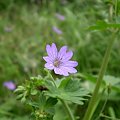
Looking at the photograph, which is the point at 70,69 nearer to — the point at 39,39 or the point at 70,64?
the point at 70,64

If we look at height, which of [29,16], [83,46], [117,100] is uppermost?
[29,16]

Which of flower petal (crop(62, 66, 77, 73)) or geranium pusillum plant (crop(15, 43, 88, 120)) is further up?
flower petal (crop(62, 66, 77, 73))

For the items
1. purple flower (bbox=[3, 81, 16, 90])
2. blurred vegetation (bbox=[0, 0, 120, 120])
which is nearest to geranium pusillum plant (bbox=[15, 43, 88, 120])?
blurred vegetation (bbox=[0, 0, 120, 120])

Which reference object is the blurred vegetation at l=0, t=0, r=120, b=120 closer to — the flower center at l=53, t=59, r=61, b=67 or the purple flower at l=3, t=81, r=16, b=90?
the purple flower at l=3, t=81, r=16, b=90

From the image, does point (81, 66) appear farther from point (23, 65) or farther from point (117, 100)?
point (117, 100)

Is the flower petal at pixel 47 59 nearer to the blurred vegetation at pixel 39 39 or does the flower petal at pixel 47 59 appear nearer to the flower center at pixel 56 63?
the flower center at pixel 56 63

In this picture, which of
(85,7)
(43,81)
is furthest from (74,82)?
(85,7)
